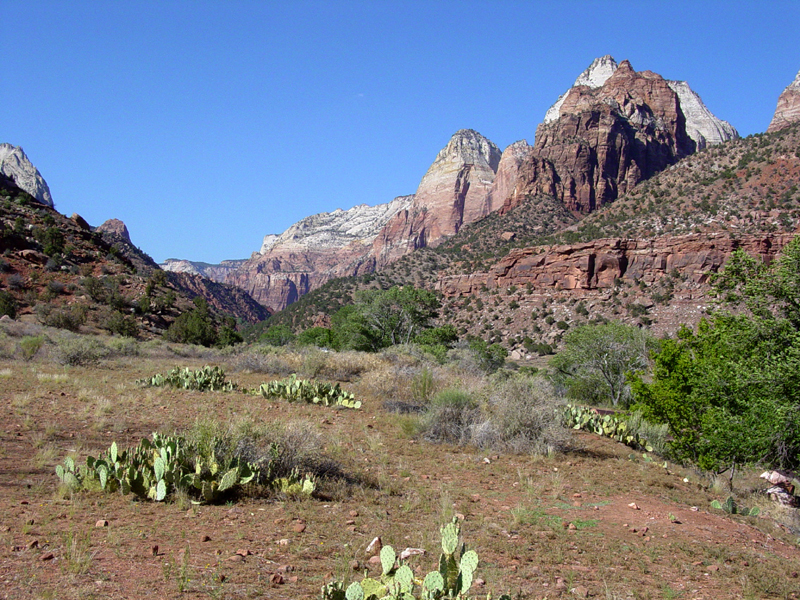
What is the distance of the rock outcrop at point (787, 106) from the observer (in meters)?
103

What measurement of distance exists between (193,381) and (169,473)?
8.45 meters

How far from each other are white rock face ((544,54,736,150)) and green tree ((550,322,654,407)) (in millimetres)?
118908

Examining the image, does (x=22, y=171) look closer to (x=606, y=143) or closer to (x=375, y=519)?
(x=606, y=143)

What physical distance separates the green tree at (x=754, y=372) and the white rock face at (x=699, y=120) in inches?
6428

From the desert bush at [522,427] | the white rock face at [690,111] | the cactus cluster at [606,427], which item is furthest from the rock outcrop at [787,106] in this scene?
the desert bush at [522,427]

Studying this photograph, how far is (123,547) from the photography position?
407 cm

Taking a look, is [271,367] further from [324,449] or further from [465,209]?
[465,209]

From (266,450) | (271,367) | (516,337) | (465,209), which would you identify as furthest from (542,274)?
(465,209)

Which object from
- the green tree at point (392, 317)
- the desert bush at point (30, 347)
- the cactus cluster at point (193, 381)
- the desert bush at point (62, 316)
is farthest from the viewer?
the green tree at point (392, 317)

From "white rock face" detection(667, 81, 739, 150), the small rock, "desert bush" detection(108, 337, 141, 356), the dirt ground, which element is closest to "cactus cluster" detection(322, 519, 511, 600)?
the dirt ground

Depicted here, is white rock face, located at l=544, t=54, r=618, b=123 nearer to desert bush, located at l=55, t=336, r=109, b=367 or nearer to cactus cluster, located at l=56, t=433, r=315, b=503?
desert bush, located at l=55, t=336, r=109, b=367

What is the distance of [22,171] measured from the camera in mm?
137750

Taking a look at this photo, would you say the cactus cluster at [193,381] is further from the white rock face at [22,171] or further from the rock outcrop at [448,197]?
the white rock face at [22,171]

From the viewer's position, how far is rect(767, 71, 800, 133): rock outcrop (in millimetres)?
103062
